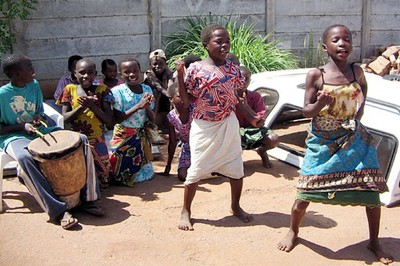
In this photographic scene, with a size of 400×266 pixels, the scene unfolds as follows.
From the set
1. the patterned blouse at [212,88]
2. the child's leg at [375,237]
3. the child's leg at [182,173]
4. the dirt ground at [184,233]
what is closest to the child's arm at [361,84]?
the child's leg at [375,237]

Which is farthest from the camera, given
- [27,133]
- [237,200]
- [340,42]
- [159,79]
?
[159,79]

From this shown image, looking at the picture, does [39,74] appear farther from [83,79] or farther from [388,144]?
[388,144]

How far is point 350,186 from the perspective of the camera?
3.86 metres

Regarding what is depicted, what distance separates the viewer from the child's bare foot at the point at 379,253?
3959 mm

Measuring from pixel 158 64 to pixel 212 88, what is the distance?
9.13 ft

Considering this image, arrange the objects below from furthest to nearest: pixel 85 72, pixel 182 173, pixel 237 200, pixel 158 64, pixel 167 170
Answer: pixel 158 64, pixel 167 170, pixel 182 173, pixel 85 72, pixel 237 200

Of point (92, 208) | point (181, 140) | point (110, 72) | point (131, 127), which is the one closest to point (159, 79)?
point (110, 72)

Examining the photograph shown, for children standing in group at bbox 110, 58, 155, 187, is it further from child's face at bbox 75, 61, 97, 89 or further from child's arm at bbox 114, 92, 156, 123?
child's face at bbox 75, 61, 97, 89

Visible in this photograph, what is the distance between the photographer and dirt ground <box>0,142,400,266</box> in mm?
4043

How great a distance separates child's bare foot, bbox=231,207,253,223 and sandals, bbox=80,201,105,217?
1127mm

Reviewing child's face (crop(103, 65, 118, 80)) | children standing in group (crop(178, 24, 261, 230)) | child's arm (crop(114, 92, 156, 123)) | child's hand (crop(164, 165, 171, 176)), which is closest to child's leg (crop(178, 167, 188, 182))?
child's hand (crop(164, 165, 171, 176))

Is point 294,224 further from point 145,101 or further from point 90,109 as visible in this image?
point 90,109

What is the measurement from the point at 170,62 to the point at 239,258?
485cm

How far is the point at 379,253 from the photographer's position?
4020 mm
